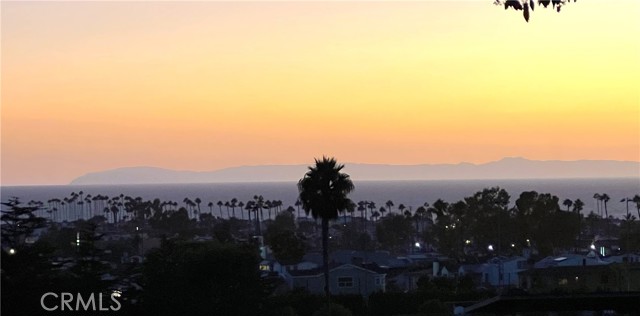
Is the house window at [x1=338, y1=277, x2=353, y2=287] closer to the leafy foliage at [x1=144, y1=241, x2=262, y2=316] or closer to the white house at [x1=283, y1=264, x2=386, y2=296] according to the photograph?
→ the white house at [x1=283, y1=264, x2=386, y2=296]

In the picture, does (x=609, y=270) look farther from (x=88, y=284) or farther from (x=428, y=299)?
(x=88, y=284)

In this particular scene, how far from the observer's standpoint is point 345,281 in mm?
58875

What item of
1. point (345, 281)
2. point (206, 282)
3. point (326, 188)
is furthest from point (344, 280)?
point (206, 282)

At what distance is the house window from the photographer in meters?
58.6

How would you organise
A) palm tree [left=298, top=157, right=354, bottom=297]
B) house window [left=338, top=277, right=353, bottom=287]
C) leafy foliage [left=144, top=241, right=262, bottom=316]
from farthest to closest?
house window [left=338, top=277, right=353, bottom=287], palm tree [left=298, top=157, right=354, bottom=297], leafy foliage [left=144, top=241, right=262, bottom=316]

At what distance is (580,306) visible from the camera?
16.5 metres

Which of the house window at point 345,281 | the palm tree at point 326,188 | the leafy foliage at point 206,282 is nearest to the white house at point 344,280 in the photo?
the house window at point 345,281

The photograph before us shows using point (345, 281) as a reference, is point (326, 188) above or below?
above

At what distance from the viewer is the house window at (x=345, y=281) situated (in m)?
58.6

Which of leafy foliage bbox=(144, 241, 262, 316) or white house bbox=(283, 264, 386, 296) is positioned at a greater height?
leafy foliage bbox=(144, 241, 262, 316)

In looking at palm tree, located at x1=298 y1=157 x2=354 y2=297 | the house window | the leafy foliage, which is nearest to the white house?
the house window

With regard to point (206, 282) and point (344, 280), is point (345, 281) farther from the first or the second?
point (206, 282)

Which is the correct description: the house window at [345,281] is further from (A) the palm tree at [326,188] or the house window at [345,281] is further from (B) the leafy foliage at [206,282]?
(B) the leafy foliage at [206,282]

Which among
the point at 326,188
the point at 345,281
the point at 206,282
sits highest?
the point at 326,188
